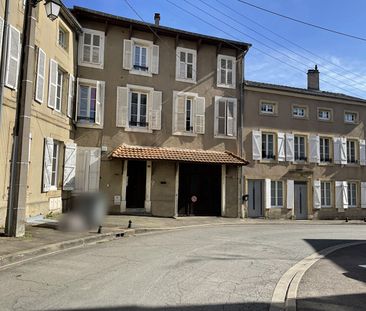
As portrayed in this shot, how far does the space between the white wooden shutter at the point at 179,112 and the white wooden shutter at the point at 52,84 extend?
6.38 m

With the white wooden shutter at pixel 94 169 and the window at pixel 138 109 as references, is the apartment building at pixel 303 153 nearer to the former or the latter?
the window at pixel 138 109

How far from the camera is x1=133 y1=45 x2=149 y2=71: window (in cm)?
1886

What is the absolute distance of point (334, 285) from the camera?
258 inches

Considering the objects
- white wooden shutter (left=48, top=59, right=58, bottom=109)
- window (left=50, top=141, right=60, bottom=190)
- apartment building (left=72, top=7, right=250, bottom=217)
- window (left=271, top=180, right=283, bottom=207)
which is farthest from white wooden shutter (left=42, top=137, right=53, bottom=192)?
window (left=271, top=180, right=283, bottom=207)

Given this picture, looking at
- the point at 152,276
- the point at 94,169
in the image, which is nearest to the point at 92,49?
the point at 94,169

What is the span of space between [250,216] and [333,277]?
1362 cm

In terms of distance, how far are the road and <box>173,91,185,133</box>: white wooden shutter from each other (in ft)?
30.0

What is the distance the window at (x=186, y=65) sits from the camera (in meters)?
19.6

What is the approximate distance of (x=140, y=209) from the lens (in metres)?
18.0

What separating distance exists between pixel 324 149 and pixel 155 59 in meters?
11.7

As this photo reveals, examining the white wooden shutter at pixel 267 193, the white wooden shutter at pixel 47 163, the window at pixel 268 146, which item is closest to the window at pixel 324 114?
the window at pixel 268 146

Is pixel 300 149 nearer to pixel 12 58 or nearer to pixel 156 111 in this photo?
pixel 156 111

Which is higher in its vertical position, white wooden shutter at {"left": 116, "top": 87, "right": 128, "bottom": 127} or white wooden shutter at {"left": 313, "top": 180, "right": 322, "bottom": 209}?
white wooden shutter at {"left": 116, "top": 87, "right": 128, "bottom": 127}

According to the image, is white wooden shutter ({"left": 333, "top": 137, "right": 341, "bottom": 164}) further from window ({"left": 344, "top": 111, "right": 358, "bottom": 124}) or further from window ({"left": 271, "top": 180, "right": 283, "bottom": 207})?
window ({"left": 271, "top": 180, "right": 283, "bottom": 207})
